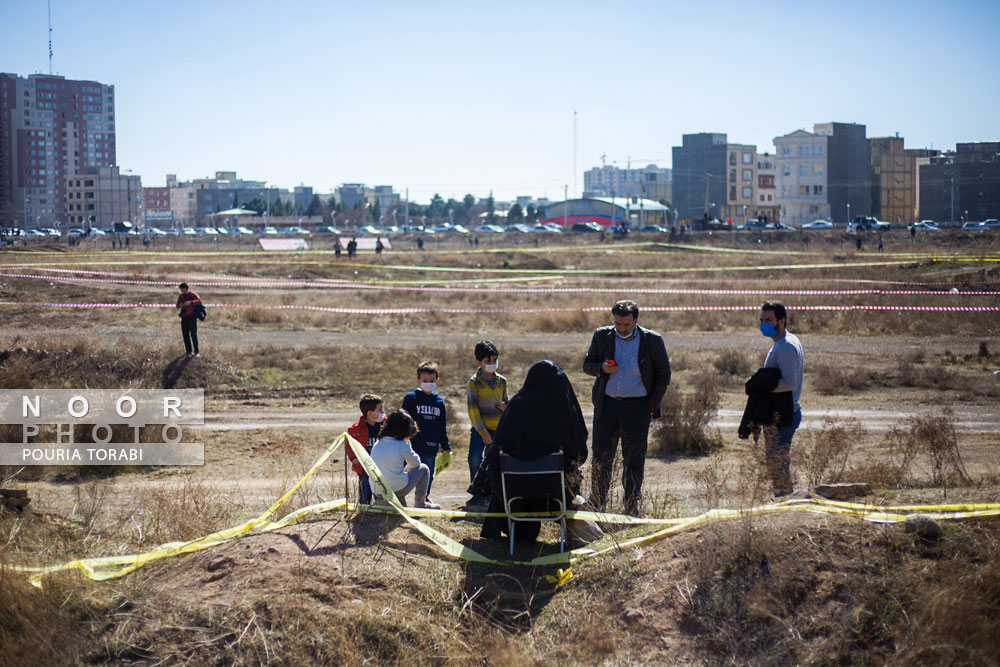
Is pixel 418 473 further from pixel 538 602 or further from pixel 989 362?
pixel 989 362

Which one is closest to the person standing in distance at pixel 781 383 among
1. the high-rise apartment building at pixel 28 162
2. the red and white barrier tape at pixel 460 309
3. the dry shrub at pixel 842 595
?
the dry shrub at pixel 842 595

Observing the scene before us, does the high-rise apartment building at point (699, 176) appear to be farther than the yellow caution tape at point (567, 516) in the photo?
Yes

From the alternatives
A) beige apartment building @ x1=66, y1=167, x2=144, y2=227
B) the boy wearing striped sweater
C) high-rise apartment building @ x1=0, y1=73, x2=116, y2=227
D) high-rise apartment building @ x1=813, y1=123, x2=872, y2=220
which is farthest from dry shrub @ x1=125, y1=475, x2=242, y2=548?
high-rise apartment building @ x1=0, y1=73, x2=116, y2=227

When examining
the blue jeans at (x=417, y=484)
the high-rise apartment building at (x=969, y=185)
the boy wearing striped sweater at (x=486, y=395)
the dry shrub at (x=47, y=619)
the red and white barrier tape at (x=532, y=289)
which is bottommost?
the dry shrub at (x=47, y=619)

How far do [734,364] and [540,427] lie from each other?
44.4ft

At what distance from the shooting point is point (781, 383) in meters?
8.12

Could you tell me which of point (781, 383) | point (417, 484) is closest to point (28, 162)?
point (417, 484)

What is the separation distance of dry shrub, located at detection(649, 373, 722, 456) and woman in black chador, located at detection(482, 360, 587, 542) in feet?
20.0

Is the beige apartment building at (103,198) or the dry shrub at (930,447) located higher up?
the beige apartment building at (103,198)

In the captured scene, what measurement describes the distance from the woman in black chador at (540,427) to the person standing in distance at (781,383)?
1909 mm

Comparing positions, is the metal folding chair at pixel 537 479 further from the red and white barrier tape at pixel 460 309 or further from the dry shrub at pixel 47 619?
the red and white barrier tape at pixel 460 309

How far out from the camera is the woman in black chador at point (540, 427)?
21.9 feet

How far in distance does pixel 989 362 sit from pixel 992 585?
1584cm

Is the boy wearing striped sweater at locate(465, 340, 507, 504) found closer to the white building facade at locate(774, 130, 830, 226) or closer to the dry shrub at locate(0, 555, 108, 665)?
the dry shrub at locate(0, 555, 108, 665)
